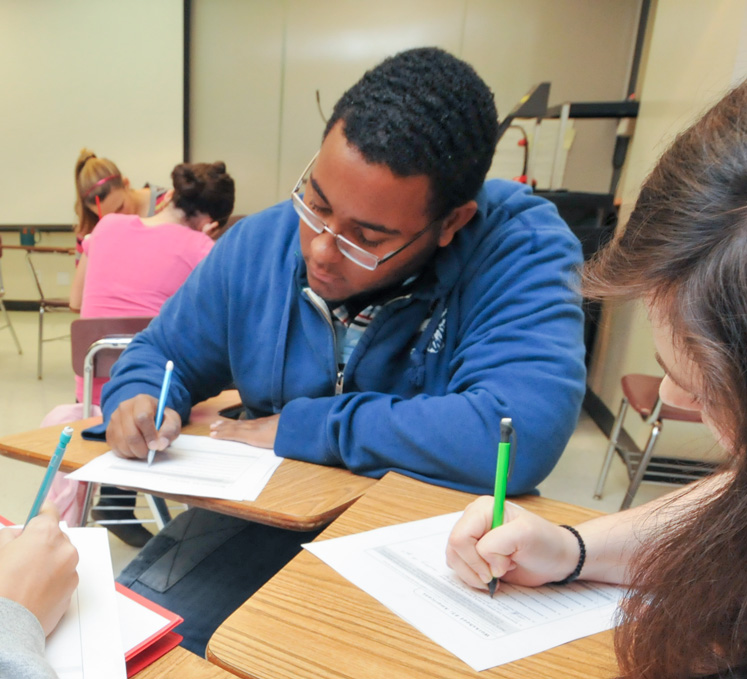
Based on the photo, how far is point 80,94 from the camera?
5352 mm

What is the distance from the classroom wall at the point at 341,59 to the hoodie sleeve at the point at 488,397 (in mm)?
3695

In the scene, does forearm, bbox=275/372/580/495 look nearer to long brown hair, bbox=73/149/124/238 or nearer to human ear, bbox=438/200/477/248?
human ear, bbox=438/200/477/248

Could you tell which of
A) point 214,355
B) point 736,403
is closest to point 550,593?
point 736,403

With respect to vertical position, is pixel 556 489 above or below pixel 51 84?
below

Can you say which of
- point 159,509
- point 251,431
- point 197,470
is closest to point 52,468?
point 197,470

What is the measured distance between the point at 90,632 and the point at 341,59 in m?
5.09

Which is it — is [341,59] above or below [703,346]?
above

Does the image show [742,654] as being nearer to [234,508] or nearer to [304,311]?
[234,508]

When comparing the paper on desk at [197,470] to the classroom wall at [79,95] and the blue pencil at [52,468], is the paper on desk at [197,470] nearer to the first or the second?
the blue pencil at [52,468]

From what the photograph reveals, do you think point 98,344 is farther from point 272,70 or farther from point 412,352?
point 272,70

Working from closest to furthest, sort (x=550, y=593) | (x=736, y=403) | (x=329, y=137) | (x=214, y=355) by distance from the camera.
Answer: (x=736, y=403)
(x=550, y=593)
(x=329, y=137)
(x=214, y=355)

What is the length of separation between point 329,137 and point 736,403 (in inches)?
31.0

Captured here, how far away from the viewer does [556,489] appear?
2.59m

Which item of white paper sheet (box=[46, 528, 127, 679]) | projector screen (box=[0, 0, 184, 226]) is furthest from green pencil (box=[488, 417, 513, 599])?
projector screen (box=[0, 0, 184, 226])
